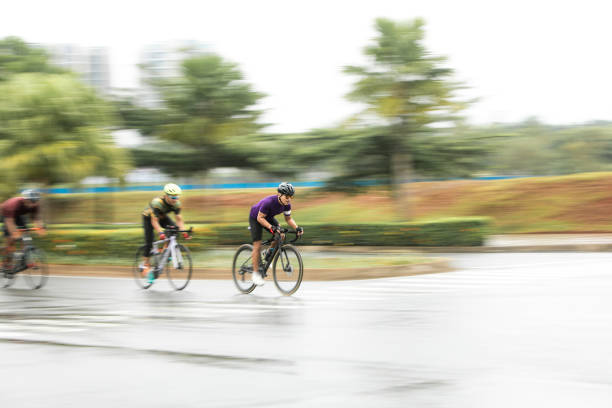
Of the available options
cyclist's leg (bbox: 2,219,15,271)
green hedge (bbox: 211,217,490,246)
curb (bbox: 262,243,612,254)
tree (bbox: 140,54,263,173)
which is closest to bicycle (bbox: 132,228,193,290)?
cyclist's leg (bbox: 2,219,15,271)

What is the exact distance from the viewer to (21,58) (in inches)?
1197

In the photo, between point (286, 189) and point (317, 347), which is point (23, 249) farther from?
point (317, 347)

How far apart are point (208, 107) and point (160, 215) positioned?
19.7 meters

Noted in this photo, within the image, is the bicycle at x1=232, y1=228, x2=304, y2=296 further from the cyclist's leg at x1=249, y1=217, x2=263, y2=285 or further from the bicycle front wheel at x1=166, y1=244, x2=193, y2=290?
the bicycle front wheel at x1=166, y1=244, x2=193, y2=290

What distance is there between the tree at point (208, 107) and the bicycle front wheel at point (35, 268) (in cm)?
1786

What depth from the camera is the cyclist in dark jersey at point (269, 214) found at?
10266mm

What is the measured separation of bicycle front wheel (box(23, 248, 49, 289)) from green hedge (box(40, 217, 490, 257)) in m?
3.96

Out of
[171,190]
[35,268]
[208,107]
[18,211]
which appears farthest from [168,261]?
[208,107]

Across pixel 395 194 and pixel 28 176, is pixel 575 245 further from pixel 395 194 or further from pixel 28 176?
pixel 28 176

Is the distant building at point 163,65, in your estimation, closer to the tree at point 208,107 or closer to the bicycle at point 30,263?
the tree at point 208,107

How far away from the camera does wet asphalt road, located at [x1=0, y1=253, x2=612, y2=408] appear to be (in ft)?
16.3

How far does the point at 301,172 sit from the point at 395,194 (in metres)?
3.91

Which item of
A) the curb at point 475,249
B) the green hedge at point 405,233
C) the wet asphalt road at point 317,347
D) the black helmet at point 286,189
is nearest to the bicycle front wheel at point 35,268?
the wet asphalt road at point 317,347

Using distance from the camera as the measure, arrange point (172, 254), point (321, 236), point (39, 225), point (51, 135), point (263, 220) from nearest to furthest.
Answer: point (263, 220) → point (172, 254) → point (39, 225) → point (51, 135) → point (321, 236)
